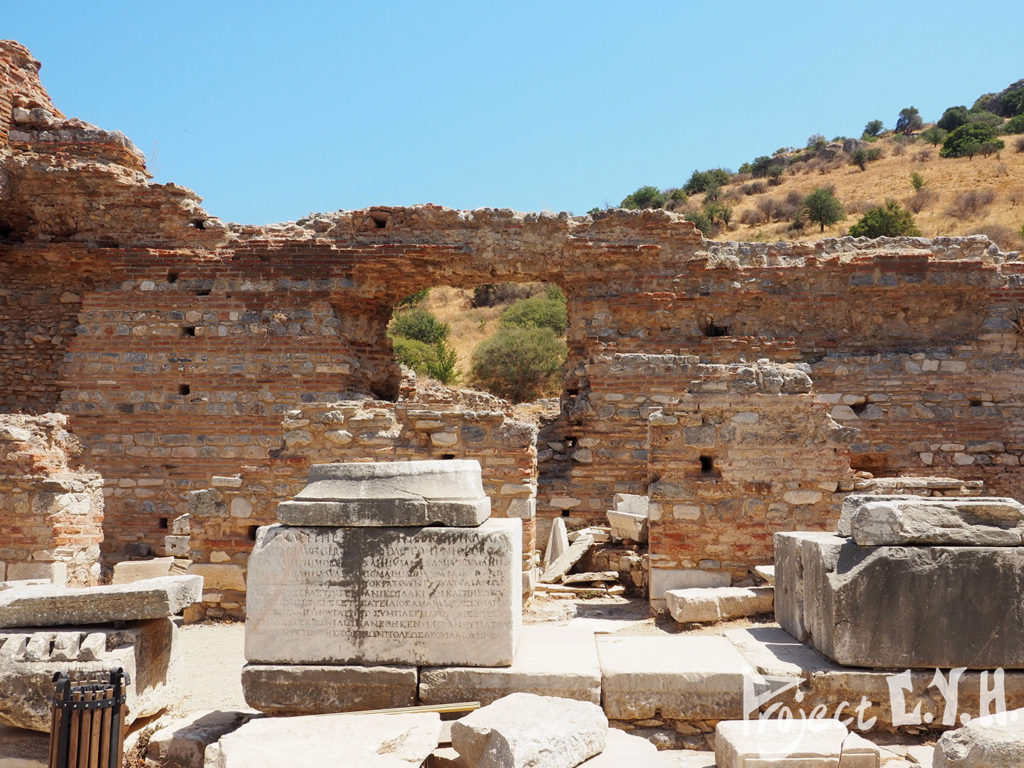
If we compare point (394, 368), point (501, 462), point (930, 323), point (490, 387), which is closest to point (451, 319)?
point (490, 387)

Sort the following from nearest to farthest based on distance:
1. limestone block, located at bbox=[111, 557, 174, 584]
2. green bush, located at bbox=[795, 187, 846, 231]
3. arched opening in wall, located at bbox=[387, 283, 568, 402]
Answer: limestone block, located at bbox=[111, 557, 174, 584] < arched opening in wall, located at bbox=[387, 283, 568, 402] < green bush, located at bbox=[795, 187, 846, 231]

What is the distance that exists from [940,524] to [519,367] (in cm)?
1957

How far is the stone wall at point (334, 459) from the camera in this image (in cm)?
755

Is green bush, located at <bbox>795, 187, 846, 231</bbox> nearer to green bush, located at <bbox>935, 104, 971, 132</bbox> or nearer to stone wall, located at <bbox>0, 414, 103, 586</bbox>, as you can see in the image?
green bush, located at <bbox>935, 104, 971, 132</bbox>

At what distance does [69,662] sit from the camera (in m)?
4.09

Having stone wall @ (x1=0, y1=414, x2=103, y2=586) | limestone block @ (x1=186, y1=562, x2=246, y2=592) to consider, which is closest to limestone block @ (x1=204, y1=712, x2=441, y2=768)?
limestone block @ (x1=186, y1=562, x2=246, y2=592)

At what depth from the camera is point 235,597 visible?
7551 mm

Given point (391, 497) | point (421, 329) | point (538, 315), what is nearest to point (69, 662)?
point (391, 497)

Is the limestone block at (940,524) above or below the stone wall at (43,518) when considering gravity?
above

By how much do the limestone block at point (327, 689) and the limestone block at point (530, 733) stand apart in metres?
0.72

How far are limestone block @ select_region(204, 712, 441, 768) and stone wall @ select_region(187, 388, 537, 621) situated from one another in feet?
→ 11.0

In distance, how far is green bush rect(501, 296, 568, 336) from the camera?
2959cm

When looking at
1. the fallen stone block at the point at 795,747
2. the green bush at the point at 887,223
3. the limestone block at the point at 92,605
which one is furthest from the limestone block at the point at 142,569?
the green bush at the point at 887,223

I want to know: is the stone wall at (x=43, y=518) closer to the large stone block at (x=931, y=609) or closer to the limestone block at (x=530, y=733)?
the limestone block at (x=530, y=733)
